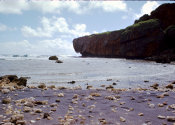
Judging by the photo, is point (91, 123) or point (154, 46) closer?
point (91, 123)

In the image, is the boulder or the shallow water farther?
the boulder

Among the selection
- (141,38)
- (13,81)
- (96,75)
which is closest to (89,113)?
(13,81)

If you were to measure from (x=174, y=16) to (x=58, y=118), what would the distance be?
79.0 metres

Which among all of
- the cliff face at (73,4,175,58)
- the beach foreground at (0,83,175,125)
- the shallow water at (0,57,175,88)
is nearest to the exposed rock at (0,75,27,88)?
the shallow water at (0,57,175,88)

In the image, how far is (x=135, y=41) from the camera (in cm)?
6844

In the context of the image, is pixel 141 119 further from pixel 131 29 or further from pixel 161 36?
pixel 131 29

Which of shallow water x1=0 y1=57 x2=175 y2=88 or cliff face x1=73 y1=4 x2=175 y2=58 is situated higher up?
cliff face x1=73 y1=4 x2=175 y2=58

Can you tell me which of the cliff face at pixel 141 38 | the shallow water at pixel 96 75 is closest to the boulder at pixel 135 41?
the cliff face at pixel 141 38

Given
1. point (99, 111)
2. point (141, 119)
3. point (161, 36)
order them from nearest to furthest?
point (141, 119)
point (99, 111)
point (161, 36)

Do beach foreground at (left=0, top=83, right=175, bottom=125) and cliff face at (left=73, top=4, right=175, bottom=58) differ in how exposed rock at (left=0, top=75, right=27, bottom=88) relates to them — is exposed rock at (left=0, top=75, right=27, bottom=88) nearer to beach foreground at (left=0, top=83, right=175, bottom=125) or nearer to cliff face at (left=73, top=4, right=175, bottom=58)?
beach foreground at (left=0, top=83, right=175, bottom=125)

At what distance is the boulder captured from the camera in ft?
205

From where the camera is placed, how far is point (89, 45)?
108562mm

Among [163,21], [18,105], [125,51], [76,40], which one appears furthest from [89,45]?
[18,105]

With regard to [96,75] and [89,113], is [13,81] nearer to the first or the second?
[89,113]
